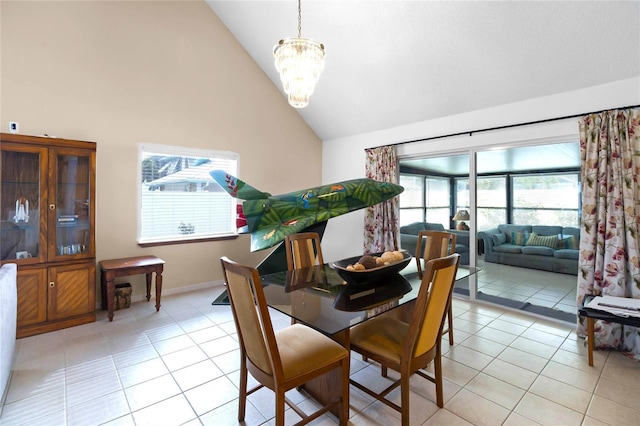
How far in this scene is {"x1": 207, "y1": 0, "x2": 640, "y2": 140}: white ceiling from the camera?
263cm

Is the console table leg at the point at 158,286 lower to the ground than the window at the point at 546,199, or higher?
lower

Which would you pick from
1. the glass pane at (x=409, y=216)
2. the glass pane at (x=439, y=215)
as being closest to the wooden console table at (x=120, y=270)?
the glass pane at (x=409, y=216)

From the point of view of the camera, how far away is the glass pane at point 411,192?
4809mm

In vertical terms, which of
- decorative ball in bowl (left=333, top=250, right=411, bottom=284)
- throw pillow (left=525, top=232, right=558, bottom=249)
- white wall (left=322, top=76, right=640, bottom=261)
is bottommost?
decorative ball in bowl (left=333, top=250, right=411, bottom=284)

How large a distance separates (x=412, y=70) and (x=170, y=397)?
13.5ft

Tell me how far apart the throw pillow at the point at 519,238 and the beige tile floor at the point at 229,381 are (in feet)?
3.54

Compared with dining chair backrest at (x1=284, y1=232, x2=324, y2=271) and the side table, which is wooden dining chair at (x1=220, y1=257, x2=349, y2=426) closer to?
dining chair backrest at (x1=284, y1=232, x2=324, y2=271)

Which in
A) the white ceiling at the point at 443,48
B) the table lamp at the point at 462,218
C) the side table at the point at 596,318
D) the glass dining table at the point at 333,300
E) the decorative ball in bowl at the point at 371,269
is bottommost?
the side table at the point at 596,318

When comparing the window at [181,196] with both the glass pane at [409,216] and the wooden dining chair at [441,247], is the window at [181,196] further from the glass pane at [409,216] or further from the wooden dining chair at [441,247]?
the wooden dining chair at [441,247]

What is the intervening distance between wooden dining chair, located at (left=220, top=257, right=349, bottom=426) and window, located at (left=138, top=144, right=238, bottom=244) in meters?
2.93

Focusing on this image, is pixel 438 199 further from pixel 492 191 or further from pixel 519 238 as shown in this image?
pixel 519 238

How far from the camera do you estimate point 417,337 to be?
1.68 meters

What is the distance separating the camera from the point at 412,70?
370cm

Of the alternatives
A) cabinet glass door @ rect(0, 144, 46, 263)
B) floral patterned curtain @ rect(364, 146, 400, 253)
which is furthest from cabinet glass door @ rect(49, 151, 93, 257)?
floral patterned curtain @ rect(364, 146, 400, 253)
